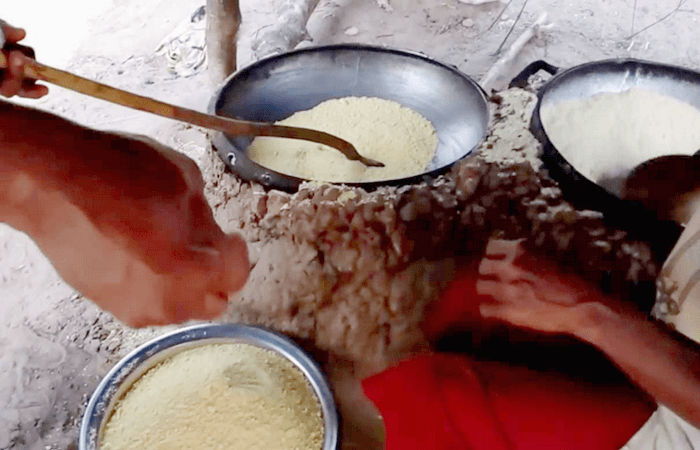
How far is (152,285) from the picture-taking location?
614 mm

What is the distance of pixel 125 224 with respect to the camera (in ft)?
1.92

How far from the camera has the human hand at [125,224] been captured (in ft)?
1.83

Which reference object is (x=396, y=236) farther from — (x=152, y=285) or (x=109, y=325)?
(x=109, y=325)

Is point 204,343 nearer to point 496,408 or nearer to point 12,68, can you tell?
point 496,408

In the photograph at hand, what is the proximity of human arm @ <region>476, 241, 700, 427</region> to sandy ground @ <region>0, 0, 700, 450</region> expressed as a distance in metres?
1.10

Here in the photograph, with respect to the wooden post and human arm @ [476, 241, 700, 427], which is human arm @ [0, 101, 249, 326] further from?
the wooden post

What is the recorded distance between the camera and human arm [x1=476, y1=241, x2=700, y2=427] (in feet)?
2.77

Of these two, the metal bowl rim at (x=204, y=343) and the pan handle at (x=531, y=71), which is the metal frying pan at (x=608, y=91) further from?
the metal bowl rim at (x=204, y=343)

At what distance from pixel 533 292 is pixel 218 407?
667mm

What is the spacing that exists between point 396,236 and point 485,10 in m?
2.50

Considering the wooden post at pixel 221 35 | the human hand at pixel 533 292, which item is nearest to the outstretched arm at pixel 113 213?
the human hand at pixel 533 292

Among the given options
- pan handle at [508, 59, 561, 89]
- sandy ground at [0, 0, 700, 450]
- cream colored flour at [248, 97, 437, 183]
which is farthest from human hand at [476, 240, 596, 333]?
sandy ground at [0, 0, 700, 450]

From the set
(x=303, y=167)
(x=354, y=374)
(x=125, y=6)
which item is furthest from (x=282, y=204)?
(x=125, y=6)

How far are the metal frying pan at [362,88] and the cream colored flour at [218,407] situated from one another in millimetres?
508
